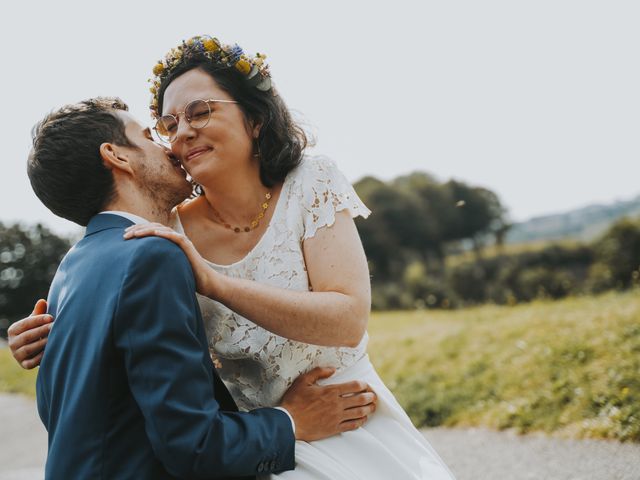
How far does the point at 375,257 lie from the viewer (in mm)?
43219

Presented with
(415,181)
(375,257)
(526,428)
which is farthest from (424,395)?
(415,181)

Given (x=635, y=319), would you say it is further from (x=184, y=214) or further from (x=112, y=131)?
(x=112, y=131)

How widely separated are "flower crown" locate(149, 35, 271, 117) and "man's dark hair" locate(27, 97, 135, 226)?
568mm

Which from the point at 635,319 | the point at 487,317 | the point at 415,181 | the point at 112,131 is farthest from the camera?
the point at 415,181

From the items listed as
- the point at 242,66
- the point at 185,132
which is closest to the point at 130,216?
the point at 185,132

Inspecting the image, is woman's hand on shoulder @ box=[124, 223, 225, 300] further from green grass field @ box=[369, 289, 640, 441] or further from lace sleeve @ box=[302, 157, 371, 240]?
green grass field @ box=[369, 289, 640, 441]

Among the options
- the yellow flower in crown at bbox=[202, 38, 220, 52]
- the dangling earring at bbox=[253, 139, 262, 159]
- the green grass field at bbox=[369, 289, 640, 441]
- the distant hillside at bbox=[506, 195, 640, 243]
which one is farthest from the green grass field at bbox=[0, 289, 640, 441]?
the distant hillside at bbox=[506, 195, 640, 243]

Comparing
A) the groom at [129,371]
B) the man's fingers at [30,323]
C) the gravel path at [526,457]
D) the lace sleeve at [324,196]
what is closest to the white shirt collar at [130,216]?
the groom at [129,371]

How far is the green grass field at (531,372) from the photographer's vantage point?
5.87 metres

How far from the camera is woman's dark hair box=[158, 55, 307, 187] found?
118 inches

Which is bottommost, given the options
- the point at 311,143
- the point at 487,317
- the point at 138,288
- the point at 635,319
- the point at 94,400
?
the point at 487,317

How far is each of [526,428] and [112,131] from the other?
5231mm

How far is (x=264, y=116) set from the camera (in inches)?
123

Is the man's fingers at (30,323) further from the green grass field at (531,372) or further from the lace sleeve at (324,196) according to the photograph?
the green grass field at (531,372)
